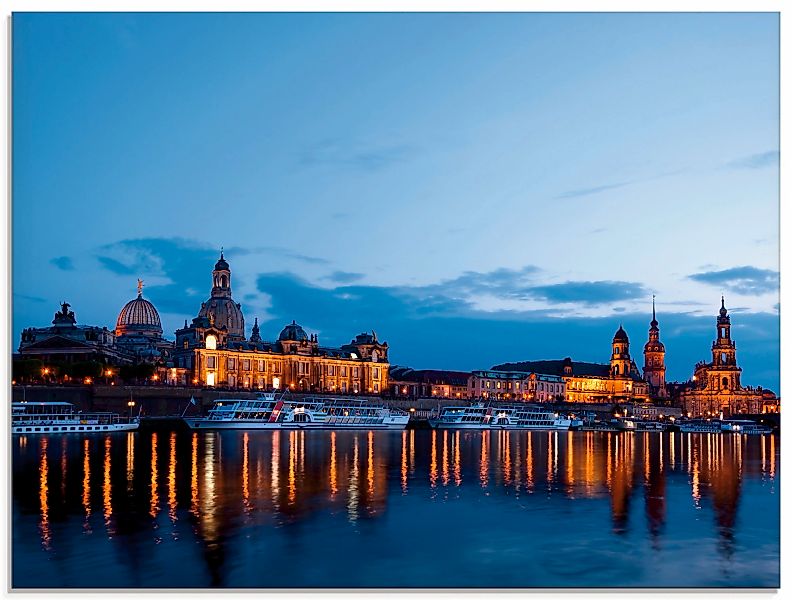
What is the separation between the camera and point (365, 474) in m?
34.3

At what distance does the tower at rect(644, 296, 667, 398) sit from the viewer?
172 meters

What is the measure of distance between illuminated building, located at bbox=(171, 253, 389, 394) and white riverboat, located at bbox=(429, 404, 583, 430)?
2750 centimetres

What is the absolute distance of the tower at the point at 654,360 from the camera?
172000 millimetres

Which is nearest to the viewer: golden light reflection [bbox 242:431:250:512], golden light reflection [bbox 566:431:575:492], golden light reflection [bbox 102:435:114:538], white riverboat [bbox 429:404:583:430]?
golden light reflection [bbox 102:435:114:538]

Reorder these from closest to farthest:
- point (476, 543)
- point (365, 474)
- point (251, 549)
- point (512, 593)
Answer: point (512, 593)
point (251, 549)
point (476, 543)
point (365, 474)

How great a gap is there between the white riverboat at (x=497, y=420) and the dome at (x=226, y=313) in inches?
1713

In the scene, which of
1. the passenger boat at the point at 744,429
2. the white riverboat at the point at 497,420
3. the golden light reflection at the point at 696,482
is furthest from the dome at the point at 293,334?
the golden light reflection at the point at 696,482

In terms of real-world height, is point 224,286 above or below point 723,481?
above

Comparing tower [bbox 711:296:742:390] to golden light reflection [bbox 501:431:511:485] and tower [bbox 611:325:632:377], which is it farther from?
golden light reflection [bbox 501:431:511:485]

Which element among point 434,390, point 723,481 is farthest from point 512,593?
point 434,390

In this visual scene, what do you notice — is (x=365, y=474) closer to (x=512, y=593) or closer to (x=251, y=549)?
(x=251, y=549)

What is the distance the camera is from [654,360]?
174750 millimetres

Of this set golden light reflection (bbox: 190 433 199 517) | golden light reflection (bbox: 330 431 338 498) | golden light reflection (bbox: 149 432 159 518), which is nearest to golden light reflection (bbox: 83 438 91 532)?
golden light reflection (bbox: 149 432 159 518)
